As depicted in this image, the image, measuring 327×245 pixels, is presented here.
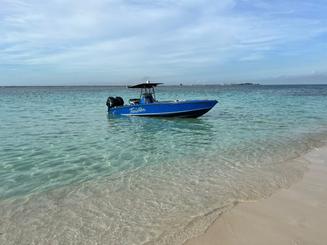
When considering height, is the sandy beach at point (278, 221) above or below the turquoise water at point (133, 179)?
above

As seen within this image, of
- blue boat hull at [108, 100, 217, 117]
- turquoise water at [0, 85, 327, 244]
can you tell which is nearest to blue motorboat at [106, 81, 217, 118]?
blue boat hull at [108, 100, 217, 117]

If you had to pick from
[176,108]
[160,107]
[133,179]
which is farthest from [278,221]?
[160,107]

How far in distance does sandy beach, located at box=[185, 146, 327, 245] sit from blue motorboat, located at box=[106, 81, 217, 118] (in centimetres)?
1299

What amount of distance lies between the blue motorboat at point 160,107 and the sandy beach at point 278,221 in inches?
511

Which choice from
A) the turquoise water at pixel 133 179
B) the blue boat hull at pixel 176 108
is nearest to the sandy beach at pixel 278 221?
the turquoise water at pixel 133 179

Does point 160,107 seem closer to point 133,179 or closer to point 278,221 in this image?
point 133,179

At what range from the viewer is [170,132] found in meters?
15.1

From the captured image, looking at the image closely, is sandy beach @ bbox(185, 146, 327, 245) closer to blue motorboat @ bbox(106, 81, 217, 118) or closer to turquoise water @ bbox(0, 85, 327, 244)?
turquoise water @ bbox(0, 85, 327, 244)

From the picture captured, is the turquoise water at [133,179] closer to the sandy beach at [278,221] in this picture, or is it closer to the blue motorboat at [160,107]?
the sandy beach at [278,221]

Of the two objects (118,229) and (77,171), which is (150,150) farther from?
(118,229)

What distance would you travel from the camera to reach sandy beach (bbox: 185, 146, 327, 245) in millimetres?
4488

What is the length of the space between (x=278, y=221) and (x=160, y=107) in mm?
15285

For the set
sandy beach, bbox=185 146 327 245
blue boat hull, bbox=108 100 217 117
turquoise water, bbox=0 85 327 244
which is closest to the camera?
sandy beach, bbox=185 146 327 245

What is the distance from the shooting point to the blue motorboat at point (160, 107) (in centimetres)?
1947
